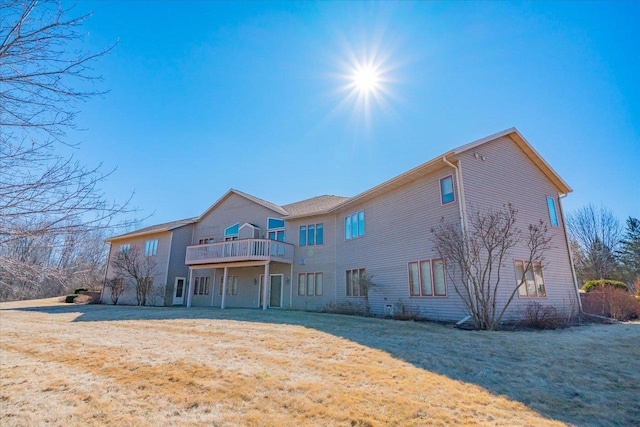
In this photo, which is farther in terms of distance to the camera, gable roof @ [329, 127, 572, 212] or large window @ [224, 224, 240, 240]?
large window @ [224, 224, 240, 240]

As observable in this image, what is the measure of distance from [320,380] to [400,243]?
9.36 m

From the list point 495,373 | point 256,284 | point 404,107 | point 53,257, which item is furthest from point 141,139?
point 256,284

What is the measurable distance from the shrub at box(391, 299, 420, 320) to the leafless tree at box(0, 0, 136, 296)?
419 inches

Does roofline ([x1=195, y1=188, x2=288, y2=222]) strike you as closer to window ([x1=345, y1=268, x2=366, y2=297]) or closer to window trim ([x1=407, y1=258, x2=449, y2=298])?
window ([x1=345, y1=268, x2=366, y2=297])

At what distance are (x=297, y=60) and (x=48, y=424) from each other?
11.1 m

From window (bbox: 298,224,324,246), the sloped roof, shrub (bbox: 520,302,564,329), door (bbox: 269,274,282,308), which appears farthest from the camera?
door (bbox: 269,274,282,308)

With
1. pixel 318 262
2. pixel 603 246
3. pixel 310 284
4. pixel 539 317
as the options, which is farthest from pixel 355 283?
pixel 603 246

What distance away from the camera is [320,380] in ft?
14.7

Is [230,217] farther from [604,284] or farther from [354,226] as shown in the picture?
[604,284]

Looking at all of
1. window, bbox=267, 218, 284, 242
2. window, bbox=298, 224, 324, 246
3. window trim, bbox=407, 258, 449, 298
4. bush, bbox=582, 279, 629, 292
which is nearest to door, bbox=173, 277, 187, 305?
window, bbox=267, 218, 284, 242

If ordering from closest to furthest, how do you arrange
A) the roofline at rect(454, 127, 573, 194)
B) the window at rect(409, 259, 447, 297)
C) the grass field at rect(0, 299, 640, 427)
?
the grass field at rect(0, 299, 640, 427), the window at rect(409, 259, 447, 297), the roofline at rect(454, 127, 573, 194)

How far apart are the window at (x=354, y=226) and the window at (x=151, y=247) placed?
14.7 metres

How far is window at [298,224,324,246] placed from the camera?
59.1 ft

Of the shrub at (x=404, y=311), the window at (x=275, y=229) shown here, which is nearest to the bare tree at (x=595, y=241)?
the shrub at (x=404, y=311)
